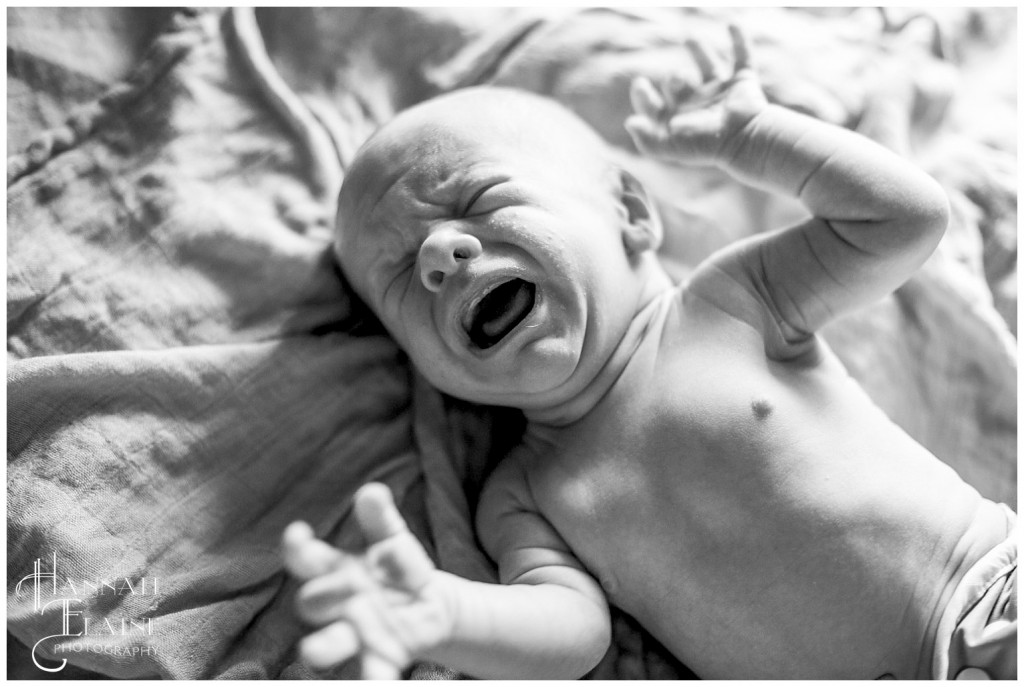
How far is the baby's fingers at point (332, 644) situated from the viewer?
2.32ft

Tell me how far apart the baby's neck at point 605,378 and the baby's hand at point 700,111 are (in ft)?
0.57

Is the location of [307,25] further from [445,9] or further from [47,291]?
[47,291]

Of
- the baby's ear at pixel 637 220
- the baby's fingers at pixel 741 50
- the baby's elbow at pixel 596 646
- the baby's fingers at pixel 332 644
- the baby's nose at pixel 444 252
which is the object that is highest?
the baby's fingers at pixel 741 50

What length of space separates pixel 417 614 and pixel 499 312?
0.39m

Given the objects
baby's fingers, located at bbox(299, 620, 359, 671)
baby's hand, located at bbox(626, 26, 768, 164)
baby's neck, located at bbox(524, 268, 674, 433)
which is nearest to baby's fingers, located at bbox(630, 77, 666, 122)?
baby's hand, located at bbox(626, 26, 768, 164)

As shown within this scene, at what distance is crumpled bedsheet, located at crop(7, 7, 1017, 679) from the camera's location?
979 mm

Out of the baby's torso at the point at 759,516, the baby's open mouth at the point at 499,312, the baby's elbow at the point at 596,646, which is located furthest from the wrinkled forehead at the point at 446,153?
the baby's elbow at the point at 596,646

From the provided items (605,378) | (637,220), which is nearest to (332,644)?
(605,378)

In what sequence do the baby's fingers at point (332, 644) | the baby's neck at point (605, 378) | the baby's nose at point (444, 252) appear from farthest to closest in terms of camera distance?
the baby's neck at point (605, 378) < the baby's nose at point (444, 252) < the baby's fingers at point (332, 644)

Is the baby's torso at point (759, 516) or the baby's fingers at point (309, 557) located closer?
the baby's fingers at point (309, 557)

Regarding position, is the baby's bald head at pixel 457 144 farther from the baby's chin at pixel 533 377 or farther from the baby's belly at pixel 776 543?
the baby's belly at pixel 776 543

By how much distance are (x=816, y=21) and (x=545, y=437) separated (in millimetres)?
829

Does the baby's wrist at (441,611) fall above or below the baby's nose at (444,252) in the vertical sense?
below

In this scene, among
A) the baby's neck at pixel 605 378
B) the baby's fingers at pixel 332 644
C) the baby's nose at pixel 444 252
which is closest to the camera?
the baby's fingers at pixel 332 644
